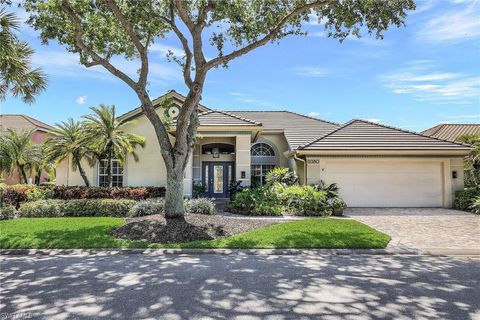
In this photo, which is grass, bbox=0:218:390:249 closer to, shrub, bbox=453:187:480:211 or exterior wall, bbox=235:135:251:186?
exterior wall, bbox=235:135:251:186

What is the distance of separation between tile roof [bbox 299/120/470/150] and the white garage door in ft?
2.86

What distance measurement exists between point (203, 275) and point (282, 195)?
9451mm

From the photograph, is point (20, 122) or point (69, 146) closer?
point (69, 146)

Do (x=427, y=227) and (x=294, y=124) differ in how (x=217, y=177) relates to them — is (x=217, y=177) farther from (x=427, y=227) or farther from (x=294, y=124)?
(x=427, y=227)

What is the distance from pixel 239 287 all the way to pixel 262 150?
60.1 feet

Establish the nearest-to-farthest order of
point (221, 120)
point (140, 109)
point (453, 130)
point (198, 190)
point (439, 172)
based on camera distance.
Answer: point (439, 172), point (221, 120), point (198, 190), point (140, 109), point (453, 130)

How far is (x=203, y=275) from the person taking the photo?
6203 mm

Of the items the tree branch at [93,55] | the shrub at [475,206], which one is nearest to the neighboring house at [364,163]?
the shrub at [475,206]

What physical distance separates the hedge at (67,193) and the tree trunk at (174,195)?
597cm

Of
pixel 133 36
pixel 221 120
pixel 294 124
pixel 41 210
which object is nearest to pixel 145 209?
pixel 41 210

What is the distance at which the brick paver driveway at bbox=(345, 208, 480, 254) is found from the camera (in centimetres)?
862

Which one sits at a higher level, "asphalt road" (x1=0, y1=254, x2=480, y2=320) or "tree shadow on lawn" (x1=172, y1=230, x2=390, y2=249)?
"tree shadow on lawn" (x1=172, y1=230, x2=390, y2=249)

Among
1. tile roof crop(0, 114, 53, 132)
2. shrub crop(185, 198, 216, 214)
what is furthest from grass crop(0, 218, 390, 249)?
tile roof crop(0, 114, 53, 132)

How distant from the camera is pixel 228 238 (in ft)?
30.6
